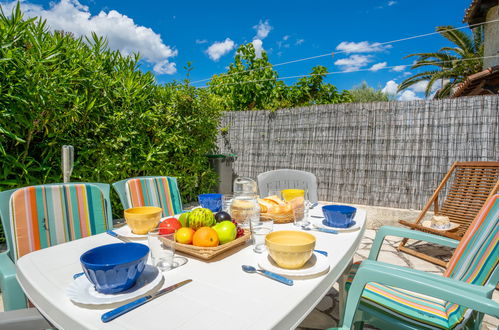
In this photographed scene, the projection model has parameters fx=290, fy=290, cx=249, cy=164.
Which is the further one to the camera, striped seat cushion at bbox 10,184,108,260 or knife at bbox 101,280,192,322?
striped seat cushion at bbox 10,184,108,260

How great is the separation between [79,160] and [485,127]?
5462 mm

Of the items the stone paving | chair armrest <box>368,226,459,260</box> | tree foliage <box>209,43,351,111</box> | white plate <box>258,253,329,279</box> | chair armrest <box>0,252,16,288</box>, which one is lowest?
the stone paving

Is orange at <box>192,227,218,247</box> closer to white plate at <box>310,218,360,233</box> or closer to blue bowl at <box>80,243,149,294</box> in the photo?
blue bowl at <box>80,243,149,294</box>

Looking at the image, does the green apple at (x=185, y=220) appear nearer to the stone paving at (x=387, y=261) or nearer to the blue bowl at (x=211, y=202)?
the blue bowl at (x=211, y=202)

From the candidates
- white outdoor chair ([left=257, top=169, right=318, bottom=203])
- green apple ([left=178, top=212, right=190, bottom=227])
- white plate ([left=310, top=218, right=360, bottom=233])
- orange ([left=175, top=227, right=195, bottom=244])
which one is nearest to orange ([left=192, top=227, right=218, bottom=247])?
orange ([left=175, top=227, right=195, bottom=244])

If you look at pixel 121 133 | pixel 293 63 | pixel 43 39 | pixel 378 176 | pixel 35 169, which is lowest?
pixel 378 176

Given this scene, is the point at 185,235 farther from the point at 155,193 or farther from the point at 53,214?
the point at 155,193

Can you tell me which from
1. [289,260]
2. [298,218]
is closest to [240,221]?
[298,218]

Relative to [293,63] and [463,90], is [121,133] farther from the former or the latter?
[463,90]

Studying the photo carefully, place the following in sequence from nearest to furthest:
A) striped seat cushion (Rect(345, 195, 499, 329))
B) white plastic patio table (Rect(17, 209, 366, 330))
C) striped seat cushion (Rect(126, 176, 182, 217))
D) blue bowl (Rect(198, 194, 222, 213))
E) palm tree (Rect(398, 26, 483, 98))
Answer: white plastic patio table (Rect(17, 209, 366, 330)) → striped seat cushion (Rect(345, 195, 499, 329)) → blue bowl (Rect(198, 194, 222, 213)) → striped seat cushion (Rect(126, 176, 182, 217)) → palm tree (Rect(398, 26, 483, 98))

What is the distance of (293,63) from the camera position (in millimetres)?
9305

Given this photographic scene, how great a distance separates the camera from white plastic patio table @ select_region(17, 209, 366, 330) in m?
0.72

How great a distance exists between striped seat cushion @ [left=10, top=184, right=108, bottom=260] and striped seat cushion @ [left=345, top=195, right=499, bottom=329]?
1.58 m

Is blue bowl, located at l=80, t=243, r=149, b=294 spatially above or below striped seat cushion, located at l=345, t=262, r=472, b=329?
above
